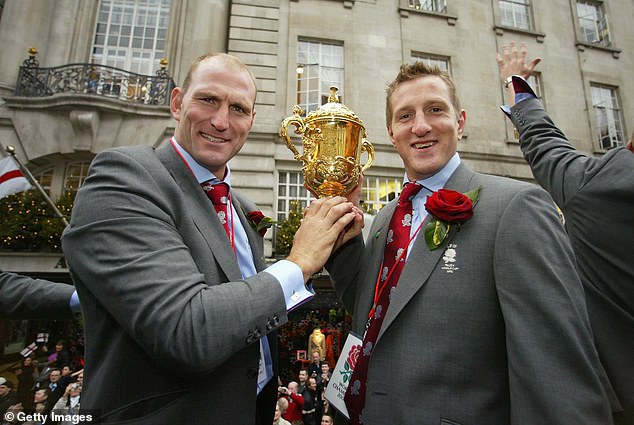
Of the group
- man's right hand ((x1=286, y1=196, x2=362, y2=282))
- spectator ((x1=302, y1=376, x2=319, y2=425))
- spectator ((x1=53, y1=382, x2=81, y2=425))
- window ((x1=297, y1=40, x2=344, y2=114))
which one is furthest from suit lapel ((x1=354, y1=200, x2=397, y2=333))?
window ((x1=297, y1=40, x2=344, y2=114))

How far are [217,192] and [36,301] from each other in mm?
1966

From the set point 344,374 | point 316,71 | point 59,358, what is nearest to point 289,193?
point 316,71

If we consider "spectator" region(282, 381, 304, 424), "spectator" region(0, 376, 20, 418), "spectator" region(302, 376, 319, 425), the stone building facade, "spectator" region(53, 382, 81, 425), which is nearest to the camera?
"spectator" region(0, 376, 20, 418)

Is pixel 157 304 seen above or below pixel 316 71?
below

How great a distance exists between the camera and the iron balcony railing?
11.7 metres

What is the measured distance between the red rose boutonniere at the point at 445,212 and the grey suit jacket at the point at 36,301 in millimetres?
2814

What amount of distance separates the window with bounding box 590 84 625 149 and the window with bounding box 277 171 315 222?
500 inches

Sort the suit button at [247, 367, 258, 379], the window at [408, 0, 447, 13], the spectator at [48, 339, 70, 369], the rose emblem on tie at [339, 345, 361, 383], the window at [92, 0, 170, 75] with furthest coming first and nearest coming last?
the window at [408, 0, 447, 13] < the window at [92, 0, 170, 75] < the spectator at [48, 339, 70, 369] < the rose emblem on tie at [339, 345, 361, 383] < the suit button at [247, 367, 258, 379]

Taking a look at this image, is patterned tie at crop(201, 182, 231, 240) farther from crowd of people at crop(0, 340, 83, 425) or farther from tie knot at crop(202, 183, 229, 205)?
crowd of people at crop(0, 340, 83, 425)

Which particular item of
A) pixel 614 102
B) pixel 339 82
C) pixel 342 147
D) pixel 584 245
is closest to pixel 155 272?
pixel 342 147

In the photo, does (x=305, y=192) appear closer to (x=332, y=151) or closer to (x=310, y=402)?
(x=310, y=402)

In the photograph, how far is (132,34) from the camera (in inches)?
534

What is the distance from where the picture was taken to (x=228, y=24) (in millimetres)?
13273

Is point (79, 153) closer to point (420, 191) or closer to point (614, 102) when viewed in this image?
point (420, 191)
